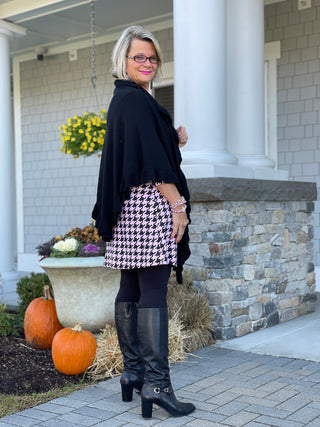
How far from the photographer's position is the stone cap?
12.5 ft

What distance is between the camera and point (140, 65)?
2.50 metres

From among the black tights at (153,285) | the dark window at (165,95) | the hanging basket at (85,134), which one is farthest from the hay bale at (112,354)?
the dark window at (165,95)

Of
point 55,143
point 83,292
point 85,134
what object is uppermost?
point 55,143

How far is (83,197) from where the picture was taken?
824 centimetres

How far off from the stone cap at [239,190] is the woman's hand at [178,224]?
1387 mm

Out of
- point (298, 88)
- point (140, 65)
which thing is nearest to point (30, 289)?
point (140, 65)

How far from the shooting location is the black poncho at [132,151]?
238 cm

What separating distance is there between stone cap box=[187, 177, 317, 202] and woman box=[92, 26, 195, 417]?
4.26ft

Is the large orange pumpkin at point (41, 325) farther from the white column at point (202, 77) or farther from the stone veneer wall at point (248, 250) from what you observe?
the white column at point (202, 77)

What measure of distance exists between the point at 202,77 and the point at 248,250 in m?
1.28

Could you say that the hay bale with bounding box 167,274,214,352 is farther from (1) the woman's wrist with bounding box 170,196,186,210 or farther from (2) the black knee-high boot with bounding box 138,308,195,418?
(1) the woman's wrist with bounding box 170,196,186,210

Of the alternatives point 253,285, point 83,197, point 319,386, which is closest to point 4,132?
point 83,197

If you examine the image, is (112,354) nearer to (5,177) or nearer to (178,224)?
(178,224)

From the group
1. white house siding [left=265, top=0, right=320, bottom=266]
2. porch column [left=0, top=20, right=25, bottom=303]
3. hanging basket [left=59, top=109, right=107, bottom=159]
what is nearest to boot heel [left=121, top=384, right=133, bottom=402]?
hanging basket [left=59, top=109, right=107, bottom=159]
